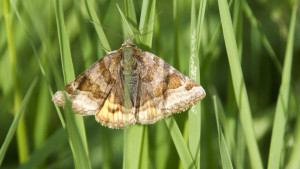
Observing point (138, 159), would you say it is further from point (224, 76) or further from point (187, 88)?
point (224, 76)

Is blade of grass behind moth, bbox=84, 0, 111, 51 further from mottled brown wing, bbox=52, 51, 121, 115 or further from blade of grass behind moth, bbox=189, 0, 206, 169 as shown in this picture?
blade of grass behind moth, bbox=189, 0, 206, 169

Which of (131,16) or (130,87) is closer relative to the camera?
(131,16)

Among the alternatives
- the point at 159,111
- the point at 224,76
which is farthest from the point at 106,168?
the point at 224,76

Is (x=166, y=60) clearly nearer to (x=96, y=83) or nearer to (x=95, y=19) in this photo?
(x=96, y=83)

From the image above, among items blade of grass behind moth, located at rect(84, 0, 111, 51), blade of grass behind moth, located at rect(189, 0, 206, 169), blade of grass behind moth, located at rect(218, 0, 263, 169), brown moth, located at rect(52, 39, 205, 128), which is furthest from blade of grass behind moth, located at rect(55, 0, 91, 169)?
blade of grass behind moth, located at rect(218, 0, 263, 169)

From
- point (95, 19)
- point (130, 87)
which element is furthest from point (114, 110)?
point (95, 19)

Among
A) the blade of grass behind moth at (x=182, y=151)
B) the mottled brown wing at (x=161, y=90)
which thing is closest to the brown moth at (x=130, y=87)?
the mottled brown wing at (x=161, y=90)
